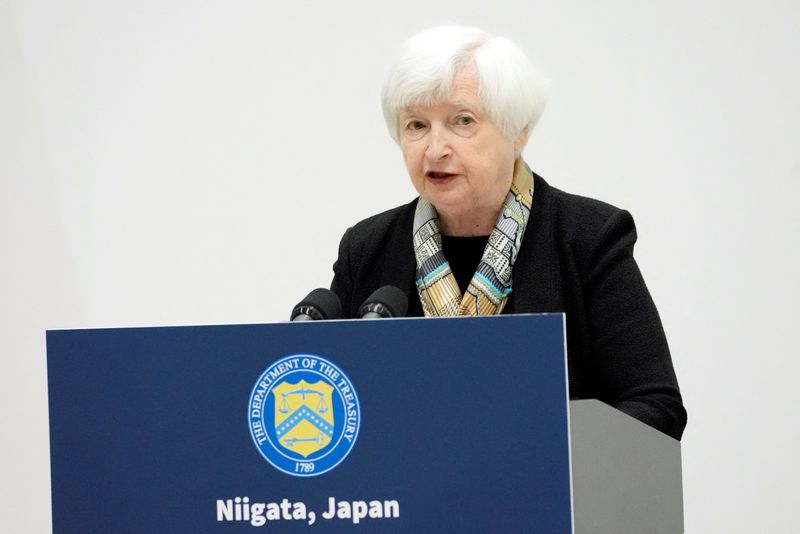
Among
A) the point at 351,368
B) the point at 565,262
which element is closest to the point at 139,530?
the point at 351,368

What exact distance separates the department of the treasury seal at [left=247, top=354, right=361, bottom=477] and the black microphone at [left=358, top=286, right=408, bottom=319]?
0.24m

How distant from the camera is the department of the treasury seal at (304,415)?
1257mm

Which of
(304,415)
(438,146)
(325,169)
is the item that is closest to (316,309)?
(304,415)

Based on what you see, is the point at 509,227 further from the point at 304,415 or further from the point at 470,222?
the point at 304,415

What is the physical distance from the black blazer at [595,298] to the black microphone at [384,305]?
48 cm

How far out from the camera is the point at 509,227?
2053mm

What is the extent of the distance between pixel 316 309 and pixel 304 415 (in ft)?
1.01

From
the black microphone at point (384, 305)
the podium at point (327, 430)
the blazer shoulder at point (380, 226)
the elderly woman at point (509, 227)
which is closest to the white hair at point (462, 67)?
the elderly woman at point (509, 227)

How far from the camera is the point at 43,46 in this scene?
3.28 m

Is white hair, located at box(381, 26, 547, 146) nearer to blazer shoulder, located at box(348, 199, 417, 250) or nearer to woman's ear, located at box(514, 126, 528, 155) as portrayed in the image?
woman's ear, located at box(514, 126, 528, 155)

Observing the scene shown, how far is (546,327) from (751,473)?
2.06 metres

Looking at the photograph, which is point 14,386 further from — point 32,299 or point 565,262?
point 565,262

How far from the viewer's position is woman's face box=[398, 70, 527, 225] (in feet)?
6.43

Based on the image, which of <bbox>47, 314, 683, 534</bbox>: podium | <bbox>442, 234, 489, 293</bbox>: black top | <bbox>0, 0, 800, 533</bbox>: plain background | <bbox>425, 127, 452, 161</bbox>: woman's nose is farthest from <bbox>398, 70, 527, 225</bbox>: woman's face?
<bbox>0, 0, 800, 533</bbox>: plain background
